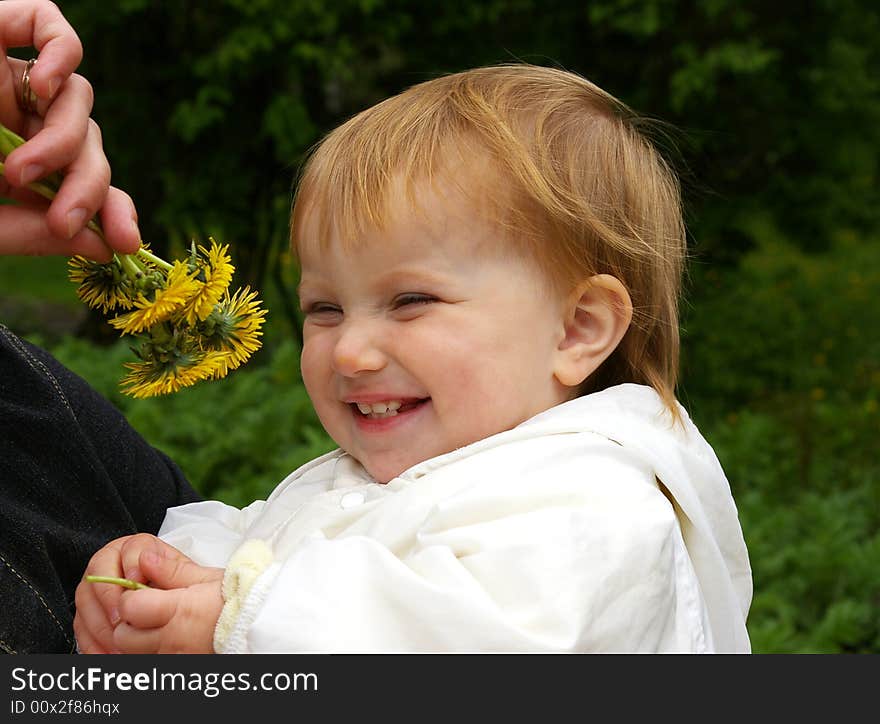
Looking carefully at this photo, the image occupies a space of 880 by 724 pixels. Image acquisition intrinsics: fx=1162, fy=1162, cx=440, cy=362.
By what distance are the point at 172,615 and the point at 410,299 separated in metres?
0.63

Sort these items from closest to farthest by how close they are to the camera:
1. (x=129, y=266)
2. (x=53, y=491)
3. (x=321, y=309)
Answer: (x=129, y=266)
(x=321, y=309)
(x=53, y=491)

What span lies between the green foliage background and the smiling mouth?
335 centimetres

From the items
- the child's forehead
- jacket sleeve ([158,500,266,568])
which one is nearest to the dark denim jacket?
jacket sleeve ([158,500,266,568])

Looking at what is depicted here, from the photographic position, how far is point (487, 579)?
5.32 feet

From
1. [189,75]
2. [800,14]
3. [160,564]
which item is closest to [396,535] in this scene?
[160,564]

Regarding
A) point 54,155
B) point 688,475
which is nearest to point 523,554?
point 688,475

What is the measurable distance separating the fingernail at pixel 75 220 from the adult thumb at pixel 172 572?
0.52 m

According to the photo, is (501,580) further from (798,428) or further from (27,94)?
(798,428)

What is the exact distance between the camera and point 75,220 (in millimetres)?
1707

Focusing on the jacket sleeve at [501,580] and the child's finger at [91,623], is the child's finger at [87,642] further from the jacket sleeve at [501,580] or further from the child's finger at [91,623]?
the jacket sleeve at [501,580]

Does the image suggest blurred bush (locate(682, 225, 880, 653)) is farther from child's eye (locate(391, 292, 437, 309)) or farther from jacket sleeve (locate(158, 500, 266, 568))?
jacket sleeve (locate(158, 500, 266, 568))

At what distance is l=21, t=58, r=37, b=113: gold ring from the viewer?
183 centimetres

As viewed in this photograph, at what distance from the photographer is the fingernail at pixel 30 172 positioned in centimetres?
167

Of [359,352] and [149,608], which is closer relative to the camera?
[149,608]
